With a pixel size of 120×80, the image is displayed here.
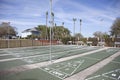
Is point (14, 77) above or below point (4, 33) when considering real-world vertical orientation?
below

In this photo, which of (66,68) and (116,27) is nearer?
(66,68)

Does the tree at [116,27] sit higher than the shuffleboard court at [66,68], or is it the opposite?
the tree at [116,27]

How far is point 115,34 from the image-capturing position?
1993 inches

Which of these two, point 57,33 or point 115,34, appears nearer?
point 115,34

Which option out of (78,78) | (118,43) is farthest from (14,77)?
(118,43)

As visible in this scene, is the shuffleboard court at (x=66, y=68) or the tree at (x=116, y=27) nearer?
the shuffleboard court at (x=66, y=68)

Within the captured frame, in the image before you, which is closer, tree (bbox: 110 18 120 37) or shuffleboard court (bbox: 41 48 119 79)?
shuffleboard court (bbox: 41 48 119 79)

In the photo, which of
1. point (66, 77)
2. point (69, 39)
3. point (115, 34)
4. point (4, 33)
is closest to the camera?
point (66, 77)

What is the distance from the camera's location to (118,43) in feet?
111

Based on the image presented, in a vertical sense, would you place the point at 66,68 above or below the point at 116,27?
below

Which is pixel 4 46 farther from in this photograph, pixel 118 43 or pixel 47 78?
pixel 118 43

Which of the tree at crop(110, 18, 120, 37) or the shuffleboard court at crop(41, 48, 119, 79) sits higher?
the tree at crop(110, 18, 120, 37)

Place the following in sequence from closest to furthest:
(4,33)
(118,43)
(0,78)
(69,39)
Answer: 1. (0,78)
2. (118,43)
3. (69,39)
4. (4,33)

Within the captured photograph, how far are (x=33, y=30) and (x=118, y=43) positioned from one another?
2006 inches
